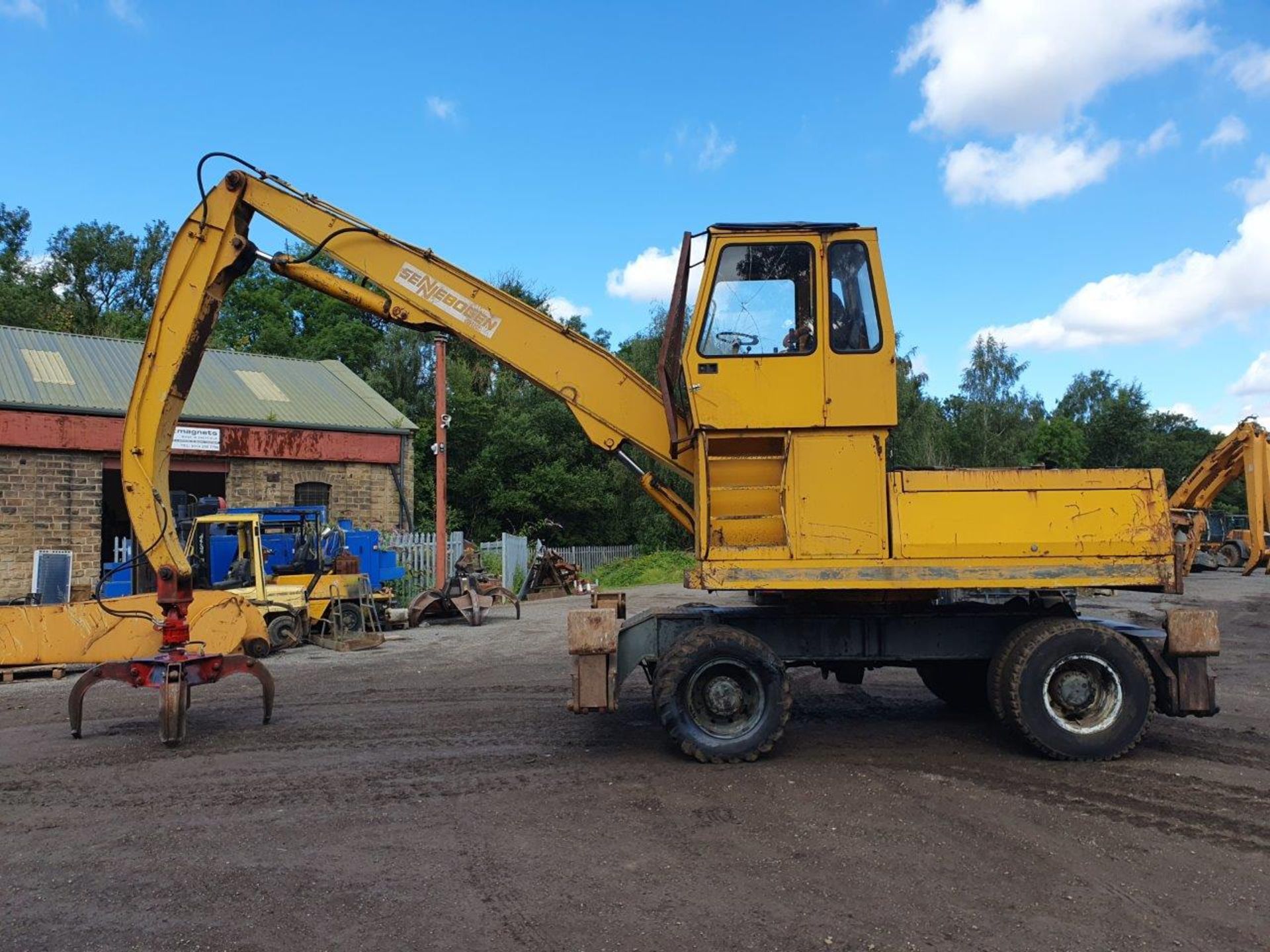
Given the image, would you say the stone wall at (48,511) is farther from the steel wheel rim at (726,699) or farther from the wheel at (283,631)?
the steel wheel rim at (726,699)

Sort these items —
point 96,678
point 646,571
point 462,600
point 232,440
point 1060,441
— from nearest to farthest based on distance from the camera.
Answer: point 96,678
point 462,600
point 232,440
point 646,571
point 1060,441

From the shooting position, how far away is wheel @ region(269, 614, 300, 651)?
14.3m

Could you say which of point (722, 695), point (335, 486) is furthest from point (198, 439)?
point (722, 695)

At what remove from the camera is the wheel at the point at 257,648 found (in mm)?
12645

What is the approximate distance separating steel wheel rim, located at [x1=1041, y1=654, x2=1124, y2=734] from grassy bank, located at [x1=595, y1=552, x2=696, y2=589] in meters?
17.9

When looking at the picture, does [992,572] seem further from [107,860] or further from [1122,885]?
[107,860]

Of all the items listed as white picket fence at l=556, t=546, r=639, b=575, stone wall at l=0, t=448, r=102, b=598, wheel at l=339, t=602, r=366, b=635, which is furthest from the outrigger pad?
white picket fence at l=556, t=546, r=639, b=575

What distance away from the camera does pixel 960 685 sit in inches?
350

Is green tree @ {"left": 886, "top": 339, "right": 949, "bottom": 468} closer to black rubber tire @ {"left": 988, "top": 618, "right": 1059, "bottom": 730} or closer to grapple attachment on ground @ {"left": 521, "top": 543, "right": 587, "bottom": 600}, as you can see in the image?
grapple attachment on ground @ {"left": 521, "top": 543, "right": 587, "bottom": 600}

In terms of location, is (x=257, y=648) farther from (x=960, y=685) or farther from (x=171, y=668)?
(x=960, y=685)

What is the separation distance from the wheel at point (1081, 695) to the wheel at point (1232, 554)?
84.1 ft

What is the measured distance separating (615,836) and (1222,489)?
25.5 m

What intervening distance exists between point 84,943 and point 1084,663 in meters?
6.68

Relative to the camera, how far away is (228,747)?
7.76 meters
